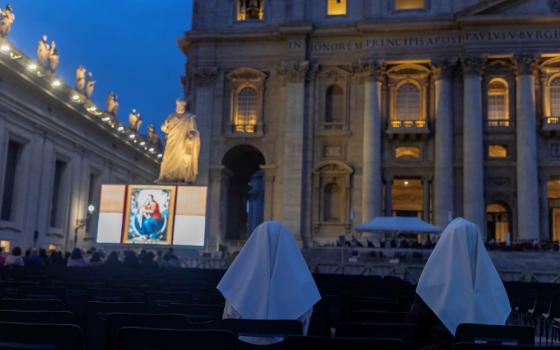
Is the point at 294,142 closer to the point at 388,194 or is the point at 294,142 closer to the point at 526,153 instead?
the point at 388,194

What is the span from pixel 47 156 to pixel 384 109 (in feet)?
72.6

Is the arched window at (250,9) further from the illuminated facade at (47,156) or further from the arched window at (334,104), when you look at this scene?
the illuminated facade at (47,156)

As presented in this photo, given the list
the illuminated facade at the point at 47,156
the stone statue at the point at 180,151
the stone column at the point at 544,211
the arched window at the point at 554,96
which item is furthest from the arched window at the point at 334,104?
the stone statue at the point at 180,151

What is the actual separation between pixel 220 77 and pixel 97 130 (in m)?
11.0

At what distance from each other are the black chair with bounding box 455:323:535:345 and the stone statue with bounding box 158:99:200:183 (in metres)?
21.7

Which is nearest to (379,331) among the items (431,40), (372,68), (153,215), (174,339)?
(174,339)

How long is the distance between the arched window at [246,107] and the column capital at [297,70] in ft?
9.31

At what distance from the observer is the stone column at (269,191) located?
141 ft

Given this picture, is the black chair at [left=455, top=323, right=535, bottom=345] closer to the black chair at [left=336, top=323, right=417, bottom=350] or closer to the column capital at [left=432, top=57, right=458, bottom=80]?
the black chair at [left=336, top=323, right=417, bottom=350]

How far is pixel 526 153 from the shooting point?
130 ft

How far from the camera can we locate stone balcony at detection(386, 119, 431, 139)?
136 feet

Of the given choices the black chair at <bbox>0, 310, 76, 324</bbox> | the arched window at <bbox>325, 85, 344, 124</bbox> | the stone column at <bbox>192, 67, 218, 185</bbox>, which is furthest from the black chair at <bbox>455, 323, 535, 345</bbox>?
the stone column at <bbox>192, 67, 218, 185</bbox>

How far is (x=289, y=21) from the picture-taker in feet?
143

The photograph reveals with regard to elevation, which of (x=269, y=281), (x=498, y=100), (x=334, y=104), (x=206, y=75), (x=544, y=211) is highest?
(x=206, y=75)
